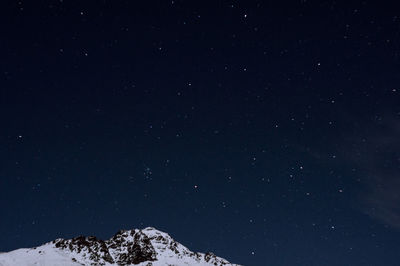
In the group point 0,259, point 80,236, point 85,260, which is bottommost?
point 0,259

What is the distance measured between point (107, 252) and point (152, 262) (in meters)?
19.0

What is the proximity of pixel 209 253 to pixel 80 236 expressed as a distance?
194 ft

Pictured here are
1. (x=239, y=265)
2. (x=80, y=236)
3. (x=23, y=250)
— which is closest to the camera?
(x=23, y=250)

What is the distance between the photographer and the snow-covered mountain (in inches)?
3984

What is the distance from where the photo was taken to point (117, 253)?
15488 centimetres

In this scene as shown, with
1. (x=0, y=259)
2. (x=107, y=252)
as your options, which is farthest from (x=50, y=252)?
(x=107, y=252)

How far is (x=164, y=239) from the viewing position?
6836 inches

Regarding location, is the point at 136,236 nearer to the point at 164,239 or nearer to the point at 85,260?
the point at 164,239

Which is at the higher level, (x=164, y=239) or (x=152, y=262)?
(x=164, y=239)

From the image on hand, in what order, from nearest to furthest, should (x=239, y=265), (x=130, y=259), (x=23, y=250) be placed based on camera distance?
1. (x=23, y=250)
2. (x=130, y=259)
3. (x=239, y=265)

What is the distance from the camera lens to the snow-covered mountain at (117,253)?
10119 cm

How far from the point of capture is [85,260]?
121 m

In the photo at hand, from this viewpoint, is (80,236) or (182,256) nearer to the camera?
(80,236)

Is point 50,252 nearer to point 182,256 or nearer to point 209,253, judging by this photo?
point 182,256
